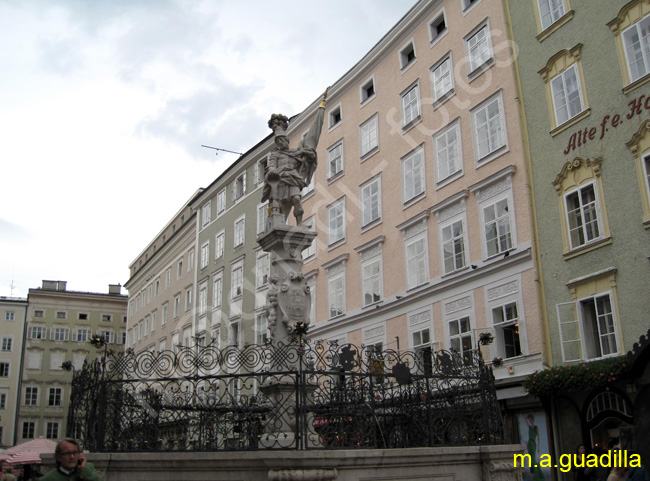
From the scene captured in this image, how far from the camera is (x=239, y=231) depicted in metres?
41.3

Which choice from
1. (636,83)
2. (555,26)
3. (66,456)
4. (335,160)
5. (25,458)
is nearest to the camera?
(66,456)

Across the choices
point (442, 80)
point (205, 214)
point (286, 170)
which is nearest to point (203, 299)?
point (205, 214)

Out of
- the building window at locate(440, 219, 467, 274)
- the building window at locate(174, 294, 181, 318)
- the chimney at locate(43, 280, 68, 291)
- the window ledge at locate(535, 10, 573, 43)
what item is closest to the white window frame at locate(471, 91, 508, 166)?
the window ledge at locate(535, 10, 573, 43)

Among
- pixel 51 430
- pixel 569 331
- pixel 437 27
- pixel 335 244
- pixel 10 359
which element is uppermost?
pixel 437 27

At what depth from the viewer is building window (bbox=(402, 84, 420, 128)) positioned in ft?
89.0

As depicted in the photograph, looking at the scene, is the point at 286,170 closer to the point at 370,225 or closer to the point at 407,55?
the point at 370,225

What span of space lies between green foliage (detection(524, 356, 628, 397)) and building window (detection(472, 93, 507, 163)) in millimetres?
7784

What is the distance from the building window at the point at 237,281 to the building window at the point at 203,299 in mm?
4258

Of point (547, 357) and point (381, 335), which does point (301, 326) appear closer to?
point (547, 357)

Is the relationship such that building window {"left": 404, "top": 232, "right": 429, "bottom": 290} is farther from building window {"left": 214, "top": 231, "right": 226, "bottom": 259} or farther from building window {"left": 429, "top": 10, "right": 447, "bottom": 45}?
building window {"left": 214, "top": 231, "right": 226, "bottom": 259}

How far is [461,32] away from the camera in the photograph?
25.2m

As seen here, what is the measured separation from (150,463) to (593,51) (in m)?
16.7

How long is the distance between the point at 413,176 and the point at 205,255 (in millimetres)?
23302

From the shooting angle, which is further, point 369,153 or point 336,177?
point 336,177
